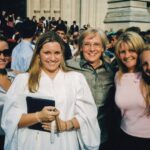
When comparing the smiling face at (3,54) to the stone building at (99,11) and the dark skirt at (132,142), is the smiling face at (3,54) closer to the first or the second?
the dark skirt at (132,142)

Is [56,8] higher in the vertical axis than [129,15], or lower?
higher

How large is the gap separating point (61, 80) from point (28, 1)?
60.5ft

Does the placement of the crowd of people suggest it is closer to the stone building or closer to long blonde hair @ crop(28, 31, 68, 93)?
long blonde hair @ crop(28, 31, 68, 93)

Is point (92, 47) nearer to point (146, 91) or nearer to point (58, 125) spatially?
point (146, 91)

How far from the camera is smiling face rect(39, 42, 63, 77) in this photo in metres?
3.02

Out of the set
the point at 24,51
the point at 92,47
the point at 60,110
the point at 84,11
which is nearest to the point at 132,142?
the point at 60,110

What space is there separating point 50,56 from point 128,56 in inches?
34.9

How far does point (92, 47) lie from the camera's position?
368cm

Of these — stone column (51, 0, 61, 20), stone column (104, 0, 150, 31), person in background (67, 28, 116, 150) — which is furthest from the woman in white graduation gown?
stone column (51, 0, 61, 20)

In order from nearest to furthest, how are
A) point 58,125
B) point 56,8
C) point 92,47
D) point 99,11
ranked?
point 58,125, point 92,47, point 99,11, point 56,8

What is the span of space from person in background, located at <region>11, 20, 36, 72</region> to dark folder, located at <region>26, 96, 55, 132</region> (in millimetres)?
2483

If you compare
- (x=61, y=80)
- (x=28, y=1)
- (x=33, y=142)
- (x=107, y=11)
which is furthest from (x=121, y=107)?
(x=28, y=1)

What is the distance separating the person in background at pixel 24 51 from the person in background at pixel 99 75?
5.72 ft

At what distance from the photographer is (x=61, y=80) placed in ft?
9.93
